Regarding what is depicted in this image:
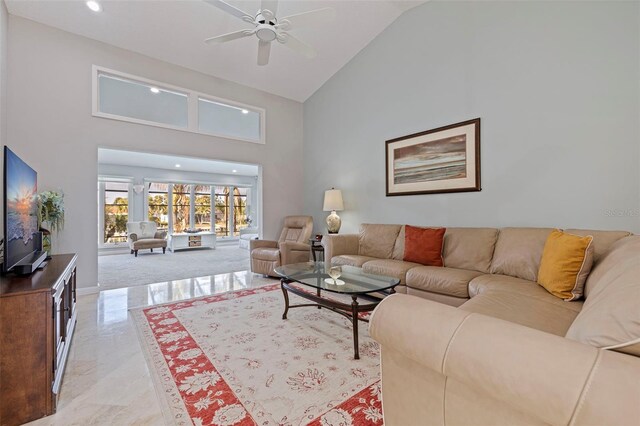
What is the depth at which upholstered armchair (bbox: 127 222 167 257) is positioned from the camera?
23.3 ft

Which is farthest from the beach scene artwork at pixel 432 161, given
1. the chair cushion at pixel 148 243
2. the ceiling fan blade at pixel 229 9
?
the chair cushion at pixel 148 243

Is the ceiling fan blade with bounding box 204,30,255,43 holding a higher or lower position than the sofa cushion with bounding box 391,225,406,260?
higher

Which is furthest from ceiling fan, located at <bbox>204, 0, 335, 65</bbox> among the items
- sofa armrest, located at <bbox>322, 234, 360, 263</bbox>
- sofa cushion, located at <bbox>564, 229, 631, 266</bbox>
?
sofa cushion, located at <bbox>564, 229, 631, 266</bbox>

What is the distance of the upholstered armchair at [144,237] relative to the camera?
709 cm

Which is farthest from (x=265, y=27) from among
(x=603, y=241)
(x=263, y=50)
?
(x=603, y=241)

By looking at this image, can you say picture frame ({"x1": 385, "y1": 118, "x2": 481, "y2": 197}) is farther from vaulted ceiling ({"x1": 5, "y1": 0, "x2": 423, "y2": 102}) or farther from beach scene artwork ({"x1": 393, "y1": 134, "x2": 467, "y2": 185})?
vaulted ceiling ({"x1": 5, "y1": 0, "x2": 423, "y2": 102})

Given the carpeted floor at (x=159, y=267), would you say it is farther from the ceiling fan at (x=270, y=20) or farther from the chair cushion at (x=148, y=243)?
the ceiling fan at (x=270, y=20)

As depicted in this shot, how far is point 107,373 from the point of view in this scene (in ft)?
6.15

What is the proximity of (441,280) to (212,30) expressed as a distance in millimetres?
4168

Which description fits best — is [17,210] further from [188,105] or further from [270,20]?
Answer: [188,105]

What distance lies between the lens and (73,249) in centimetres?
363

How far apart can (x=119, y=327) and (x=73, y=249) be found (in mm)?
1754

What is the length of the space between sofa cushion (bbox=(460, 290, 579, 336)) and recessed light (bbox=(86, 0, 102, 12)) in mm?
4830

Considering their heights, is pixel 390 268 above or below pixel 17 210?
below
